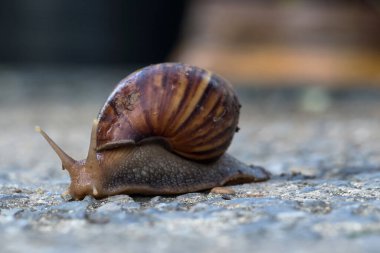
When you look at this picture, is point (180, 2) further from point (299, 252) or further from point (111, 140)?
point (299, 252)

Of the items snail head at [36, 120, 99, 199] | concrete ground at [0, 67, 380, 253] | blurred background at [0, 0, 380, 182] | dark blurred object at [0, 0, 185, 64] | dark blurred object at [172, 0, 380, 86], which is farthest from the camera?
dark blurred object at [0, 0, 185, 64]

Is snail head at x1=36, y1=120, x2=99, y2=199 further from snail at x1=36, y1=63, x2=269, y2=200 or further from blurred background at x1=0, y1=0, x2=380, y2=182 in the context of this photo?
blurred background at x1=0, y1=0, x2=380, y2=182

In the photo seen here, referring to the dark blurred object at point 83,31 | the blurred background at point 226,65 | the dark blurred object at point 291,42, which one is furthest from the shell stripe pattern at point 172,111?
the dark blurred object at point 83,31

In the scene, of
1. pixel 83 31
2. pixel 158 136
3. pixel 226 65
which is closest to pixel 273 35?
pixel 226 65

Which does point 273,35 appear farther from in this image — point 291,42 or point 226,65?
point 226,65

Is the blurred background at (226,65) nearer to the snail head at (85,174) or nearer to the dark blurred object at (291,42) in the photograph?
the dark blurred object at (291,42)

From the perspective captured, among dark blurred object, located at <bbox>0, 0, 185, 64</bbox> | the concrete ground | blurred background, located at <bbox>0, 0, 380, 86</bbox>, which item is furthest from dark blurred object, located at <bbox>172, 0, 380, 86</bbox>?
the concrete ground

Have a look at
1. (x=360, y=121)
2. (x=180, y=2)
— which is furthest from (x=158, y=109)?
(x=180, y=2)
